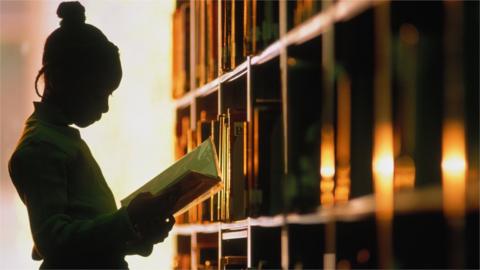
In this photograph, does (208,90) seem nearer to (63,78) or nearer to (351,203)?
(63,78)

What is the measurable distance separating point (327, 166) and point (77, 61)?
596 mm

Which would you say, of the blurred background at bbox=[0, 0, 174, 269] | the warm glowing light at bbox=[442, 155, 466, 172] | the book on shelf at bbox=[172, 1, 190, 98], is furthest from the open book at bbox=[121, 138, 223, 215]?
the blurred background at bbox=[0, 0, 174, 269]

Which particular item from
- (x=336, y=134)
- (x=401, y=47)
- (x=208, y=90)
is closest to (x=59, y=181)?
(x=336, y=134)

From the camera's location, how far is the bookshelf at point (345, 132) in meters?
1.54

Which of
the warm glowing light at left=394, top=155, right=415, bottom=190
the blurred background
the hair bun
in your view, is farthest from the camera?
the blurred background

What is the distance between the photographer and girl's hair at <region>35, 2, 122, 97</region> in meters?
2.05

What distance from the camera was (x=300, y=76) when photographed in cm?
230

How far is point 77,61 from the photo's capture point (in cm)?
205

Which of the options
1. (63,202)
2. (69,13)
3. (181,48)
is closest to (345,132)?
(63,202)

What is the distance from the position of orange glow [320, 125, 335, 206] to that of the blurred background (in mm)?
2062

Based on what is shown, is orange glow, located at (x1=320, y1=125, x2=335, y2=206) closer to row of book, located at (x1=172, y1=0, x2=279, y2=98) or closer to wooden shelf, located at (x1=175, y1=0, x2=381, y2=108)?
wooden shelf, located at (x1=175, y1=0, x2=381, y2=108)

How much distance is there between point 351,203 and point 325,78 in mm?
345

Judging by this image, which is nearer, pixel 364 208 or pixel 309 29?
pixel 364 208

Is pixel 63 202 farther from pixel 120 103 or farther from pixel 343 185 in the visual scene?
pixel 120 103
